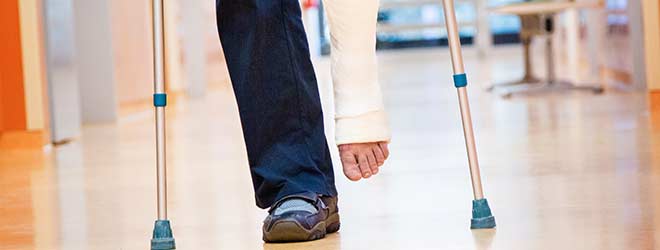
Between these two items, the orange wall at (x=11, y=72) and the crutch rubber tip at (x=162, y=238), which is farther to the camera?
the orange wall at (x=11, y=72)

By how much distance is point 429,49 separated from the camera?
47.6 feet

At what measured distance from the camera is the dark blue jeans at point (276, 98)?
72.0 inches

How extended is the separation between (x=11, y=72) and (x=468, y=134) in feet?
7.95

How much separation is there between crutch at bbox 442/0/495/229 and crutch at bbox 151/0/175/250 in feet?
1.32

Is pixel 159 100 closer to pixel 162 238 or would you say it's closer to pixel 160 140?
pixel 160 140

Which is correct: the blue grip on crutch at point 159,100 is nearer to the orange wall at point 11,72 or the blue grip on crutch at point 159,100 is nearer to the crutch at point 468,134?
the crutch at point 468,134

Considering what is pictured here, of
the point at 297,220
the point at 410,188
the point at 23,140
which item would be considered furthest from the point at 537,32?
the point at 297,220

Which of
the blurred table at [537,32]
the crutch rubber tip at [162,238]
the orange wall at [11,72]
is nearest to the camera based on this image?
the crutch rubber tip at [162,238]

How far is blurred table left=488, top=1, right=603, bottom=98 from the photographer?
555 centimetres

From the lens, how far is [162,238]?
5.68 feet

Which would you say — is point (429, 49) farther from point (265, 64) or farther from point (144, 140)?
point (265, 64)

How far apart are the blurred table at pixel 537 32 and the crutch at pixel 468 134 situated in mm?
A: 3456

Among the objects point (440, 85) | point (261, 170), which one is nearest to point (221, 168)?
point (261, 170)

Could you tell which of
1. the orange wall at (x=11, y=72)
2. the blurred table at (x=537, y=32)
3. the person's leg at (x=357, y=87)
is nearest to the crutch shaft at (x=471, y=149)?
the person's leg at (x=357, y=87)
